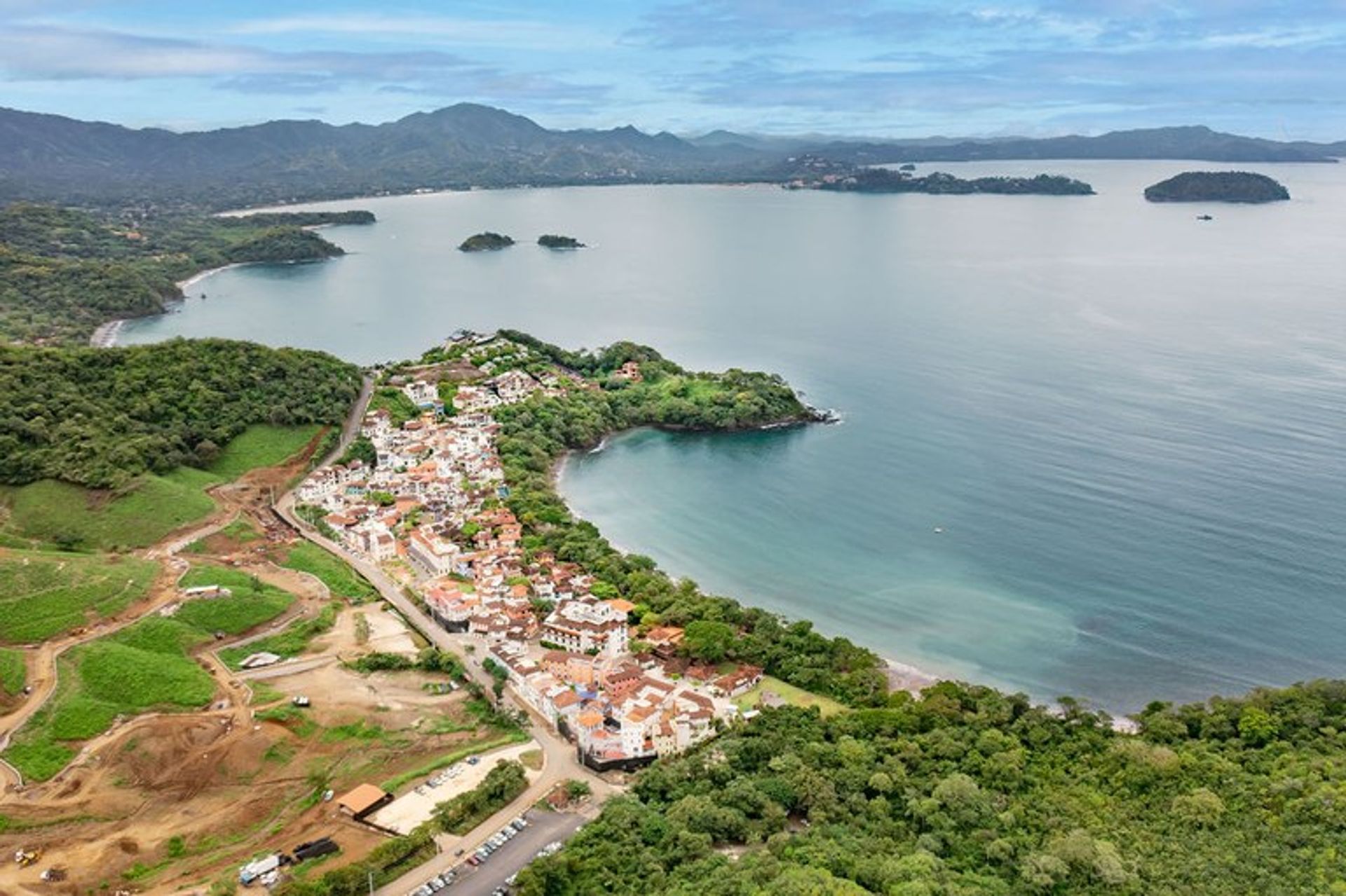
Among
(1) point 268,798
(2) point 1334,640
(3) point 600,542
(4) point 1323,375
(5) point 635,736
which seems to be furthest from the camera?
A: (4) point 1323,375

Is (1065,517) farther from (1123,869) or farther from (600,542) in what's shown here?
(1123,869)

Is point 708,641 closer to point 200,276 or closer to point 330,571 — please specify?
point 330,571

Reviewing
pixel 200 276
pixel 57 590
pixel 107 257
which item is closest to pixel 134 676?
pixel 57 590

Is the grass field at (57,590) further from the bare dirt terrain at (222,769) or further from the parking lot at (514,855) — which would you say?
the parking lot at (514,855)

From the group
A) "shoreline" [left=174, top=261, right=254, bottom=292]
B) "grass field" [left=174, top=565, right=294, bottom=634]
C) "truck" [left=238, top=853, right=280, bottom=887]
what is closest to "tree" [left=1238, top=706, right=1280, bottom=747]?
"truck" [left=238, top=853, right=280, bottom=887]

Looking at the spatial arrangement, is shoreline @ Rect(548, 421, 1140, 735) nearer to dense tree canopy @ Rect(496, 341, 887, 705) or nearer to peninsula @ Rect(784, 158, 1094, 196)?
dense tree canopy @ Rect(496, 341, 887, 705)

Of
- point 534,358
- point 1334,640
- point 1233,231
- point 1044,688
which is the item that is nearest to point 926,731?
point 1044,688
